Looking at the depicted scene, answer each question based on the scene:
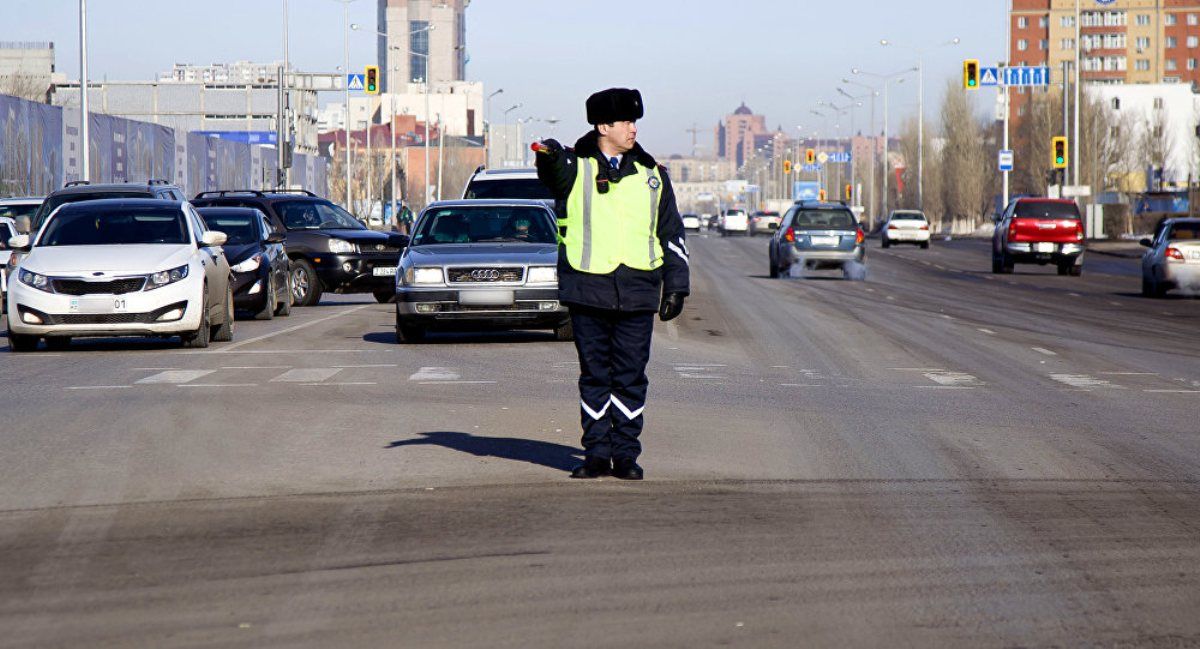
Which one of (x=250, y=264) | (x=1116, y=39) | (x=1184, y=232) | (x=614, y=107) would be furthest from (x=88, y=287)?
(x=1116, y=39)

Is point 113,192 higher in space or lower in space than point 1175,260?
higher

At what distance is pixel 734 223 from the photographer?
4158 inches

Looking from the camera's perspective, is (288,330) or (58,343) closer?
(58,343)

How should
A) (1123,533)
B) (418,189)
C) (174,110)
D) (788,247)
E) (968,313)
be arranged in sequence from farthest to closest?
1. (418,189)
2. (174,110)
3. (788,247)
4. (968,313)
5. (1123,533)

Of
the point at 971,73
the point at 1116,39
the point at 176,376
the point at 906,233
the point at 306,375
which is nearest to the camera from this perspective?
the point at 176,376

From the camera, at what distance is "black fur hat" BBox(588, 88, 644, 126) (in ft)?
28.7

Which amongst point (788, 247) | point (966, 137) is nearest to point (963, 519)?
point (788, 247)

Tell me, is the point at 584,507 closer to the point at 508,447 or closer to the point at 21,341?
the point at 508,447

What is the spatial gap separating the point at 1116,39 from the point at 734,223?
9140cm

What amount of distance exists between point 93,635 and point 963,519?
12.7 feet

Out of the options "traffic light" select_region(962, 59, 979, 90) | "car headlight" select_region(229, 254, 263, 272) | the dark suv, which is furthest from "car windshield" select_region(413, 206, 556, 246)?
"traffic light" select_region(962, 59, 979, 90)

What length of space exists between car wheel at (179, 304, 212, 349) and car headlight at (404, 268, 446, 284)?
2.08m

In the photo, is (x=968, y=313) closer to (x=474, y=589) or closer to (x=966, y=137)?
(x=474, y=589)

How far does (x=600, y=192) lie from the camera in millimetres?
8805
